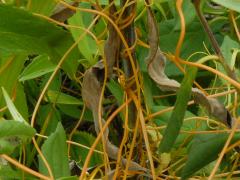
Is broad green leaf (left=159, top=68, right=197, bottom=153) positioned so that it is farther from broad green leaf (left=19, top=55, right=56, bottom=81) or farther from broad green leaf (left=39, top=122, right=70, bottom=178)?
broad green leaf (left=19, top=55, right=56, bottom=81)

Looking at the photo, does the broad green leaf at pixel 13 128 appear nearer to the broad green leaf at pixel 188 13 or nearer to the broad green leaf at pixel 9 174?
the broad green leaf at pixel 9 174

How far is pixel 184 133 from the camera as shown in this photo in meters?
0.83

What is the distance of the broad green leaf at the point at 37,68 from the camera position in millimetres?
950

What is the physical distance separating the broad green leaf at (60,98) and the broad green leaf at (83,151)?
6 cm

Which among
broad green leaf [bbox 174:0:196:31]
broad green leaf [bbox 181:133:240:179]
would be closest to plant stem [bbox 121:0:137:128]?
broad green leaf [bbox 181:133:240:179]

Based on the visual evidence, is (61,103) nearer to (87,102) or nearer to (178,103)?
(87,102)

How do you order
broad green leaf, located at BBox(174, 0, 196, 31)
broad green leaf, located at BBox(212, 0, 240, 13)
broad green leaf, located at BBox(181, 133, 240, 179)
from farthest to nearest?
broad green leaf, located at BBox(174, 0, 196, 31) < broad green leaf, located at BBox(181, 133, 240, 179) < broad green leaf, located at BBox(212, 0, 240, 13)

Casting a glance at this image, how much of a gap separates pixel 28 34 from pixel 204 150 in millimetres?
262

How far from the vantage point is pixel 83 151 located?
0.93 m

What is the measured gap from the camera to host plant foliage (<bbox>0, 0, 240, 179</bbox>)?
67 cm

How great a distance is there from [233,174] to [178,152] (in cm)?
8

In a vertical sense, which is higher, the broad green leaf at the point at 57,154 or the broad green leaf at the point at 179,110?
the broad green leaf at the point at 179,110

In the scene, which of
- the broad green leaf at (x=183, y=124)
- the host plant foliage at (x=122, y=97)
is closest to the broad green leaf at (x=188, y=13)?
the host plant foliage at (x=122, y=97)

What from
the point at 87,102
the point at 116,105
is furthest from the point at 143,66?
the point at 87,102
